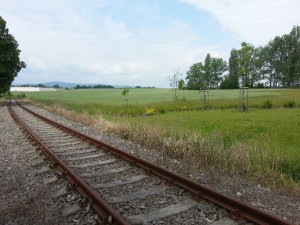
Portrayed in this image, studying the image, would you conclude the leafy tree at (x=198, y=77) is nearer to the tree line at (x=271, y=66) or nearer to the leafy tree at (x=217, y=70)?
the tree line at (x=271, y=66)

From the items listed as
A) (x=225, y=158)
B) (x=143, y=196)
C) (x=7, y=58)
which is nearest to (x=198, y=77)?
(x=7, y=58)

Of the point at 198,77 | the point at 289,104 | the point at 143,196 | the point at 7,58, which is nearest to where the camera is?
the point at 143,196

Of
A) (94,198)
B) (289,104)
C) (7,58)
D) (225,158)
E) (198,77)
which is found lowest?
(289,104)

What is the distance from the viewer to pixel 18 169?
27.3 feet

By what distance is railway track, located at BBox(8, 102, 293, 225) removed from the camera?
4.89 metres

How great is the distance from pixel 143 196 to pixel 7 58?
47.1 metres

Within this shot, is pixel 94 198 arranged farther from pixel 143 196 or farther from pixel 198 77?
pixel 198 77

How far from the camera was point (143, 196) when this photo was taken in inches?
234

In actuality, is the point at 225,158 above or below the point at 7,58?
below

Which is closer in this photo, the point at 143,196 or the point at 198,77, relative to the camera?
the point at 143,196

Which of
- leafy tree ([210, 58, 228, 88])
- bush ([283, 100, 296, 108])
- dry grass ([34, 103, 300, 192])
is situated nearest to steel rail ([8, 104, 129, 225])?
dry grass ([34, 103, 300, 192])

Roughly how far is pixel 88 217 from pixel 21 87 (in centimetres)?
19900

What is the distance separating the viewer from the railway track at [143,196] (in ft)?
16.1

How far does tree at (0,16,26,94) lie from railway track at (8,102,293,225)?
140 feet
